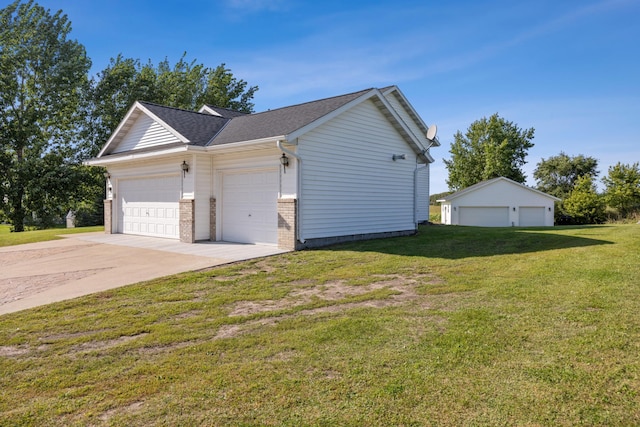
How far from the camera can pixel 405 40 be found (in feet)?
45.0

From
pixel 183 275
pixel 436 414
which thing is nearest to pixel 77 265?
pixel 183 275

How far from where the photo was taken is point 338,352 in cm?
403

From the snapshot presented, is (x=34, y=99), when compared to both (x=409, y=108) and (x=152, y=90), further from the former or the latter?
(x=409, y=108)

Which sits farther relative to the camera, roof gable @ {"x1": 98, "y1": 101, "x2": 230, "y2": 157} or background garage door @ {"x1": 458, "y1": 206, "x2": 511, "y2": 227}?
background garage door @ {"x1": 458, "y1": 206, "x2": 511, "y2": 227}

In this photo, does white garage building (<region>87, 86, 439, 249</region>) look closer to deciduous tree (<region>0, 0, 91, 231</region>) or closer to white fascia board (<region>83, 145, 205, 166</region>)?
white fascia board (<region>83, 145, 205, 166</region>)

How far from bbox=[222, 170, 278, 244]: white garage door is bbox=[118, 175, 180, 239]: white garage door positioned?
6.28 feet

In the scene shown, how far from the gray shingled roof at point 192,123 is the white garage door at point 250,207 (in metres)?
1.80

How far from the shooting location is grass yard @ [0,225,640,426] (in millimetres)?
2998

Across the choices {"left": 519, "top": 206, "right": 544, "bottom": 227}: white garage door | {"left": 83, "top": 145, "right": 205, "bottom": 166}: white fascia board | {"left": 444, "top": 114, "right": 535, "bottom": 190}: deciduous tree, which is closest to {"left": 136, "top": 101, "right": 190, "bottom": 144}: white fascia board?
{"left": 83, "top": 145, "right": 205, "bottom": 166}: white fascia board

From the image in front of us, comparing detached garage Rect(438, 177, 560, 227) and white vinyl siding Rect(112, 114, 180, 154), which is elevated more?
white vinyl siding Rect(112, 114, 180, 154)

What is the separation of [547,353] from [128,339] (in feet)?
14.7

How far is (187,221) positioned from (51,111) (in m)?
21.3

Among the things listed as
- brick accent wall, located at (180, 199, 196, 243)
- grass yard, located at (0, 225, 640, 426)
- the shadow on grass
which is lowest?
grass yard, located at (0, 225, 640, 426)

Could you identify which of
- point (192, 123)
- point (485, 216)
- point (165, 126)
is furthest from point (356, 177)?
point (485, 216)
